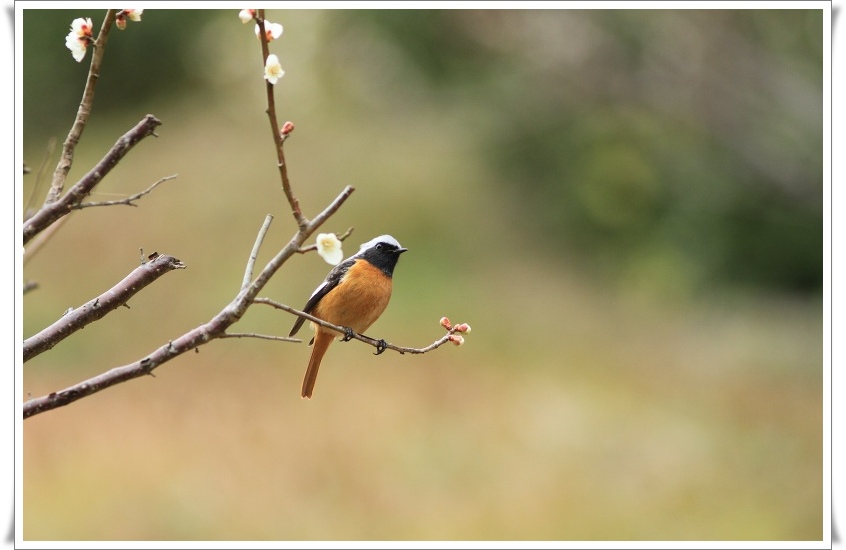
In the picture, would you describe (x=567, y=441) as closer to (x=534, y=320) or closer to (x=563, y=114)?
(x=534, y=320)

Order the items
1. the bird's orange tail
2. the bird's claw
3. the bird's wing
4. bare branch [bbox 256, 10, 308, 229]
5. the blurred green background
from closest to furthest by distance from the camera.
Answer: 1. bare branch [bbox 256, 10, 308, 229]
2. the bird's claw
3. the bird's orange tail
4. the bird's wing
5. the blurred green background

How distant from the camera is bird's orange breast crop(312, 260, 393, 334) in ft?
8.30

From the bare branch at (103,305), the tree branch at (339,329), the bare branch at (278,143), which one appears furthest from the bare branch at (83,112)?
the tree branch at (339,329)

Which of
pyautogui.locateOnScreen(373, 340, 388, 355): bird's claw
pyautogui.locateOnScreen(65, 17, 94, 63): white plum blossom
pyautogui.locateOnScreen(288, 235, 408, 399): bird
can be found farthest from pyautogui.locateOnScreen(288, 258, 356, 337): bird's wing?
pyautogui.locateOnScreen(65, 17, 94, 63): white plum blossom

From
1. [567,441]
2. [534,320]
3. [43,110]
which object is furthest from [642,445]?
[43,110]

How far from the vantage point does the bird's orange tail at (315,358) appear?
244 cm

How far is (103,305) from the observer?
167 cm

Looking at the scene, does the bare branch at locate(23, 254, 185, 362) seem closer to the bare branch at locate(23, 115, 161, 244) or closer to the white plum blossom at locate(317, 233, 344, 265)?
the bare branch at locate(23, 115, 161, 244)

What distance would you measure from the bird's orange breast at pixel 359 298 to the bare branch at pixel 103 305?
3.08ft

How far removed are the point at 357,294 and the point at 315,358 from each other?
0.75 ft

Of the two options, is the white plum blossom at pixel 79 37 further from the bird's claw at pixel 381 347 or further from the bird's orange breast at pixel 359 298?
the bird's orange breast at pixel 359 298

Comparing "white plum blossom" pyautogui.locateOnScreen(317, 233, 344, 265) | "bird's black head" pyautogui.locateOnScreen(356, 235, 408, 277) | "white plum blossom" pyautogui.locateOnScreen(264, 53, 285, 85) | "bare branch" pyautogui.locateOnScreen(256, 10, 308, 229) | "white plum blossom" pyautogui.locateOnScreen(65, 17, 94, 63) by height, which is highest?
"white plum blossom" pyautogui.locateOnScreen(65, 17, 94, 63)

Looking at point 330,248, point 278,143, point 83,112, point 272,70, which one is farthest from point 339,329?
point 83,112

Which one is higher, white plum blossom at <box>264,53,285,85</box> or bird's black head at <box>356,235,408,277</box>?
bird's black head at <box>356,235,408,277</box>
